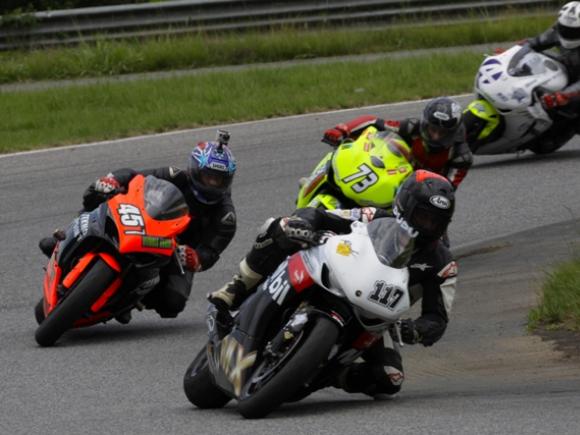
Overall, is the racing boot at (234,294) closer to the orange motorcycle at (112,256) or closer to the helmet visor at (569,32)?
the orange motorcycle at (112,256)

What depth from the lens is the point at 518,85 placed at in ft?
46.4

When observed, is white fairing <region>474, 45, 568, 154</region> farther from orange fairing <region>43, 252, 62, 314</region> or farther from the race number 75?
orange fairing <region>43, 252, 62, 314</region>

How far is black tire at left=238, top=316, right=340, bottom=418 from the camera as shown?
6.24 meters

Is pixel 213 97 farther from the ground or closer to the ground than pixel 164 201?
closer to the ground

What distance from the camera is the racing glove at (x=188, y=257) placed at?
921cm

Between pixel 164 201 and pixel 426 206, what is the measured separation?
2.64 meters

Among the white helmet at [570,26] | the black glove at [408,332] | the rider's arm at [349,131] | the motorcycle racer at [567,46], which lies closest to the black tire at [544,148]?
the motorcycle racer at [567,46]

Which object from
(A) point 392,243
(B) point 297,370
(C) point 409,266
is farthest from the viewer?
(C) point 409,266

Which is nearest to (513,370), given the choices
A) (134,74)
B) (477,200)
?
(477,200)

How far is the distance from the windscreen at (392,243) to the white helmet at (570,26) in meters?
7.86

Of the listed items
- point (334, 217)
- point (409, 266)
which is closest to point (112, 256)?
point (334, 217)

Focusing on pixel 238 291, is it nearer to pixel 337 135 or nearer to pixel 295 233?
pixel 295 233

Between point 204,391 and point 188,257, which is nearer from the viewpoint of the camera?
point 204,391

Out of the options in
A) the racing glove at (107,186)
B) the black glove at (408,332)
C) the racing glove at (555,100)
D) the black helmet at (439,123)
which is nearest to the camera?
the black glove at (408,332)
